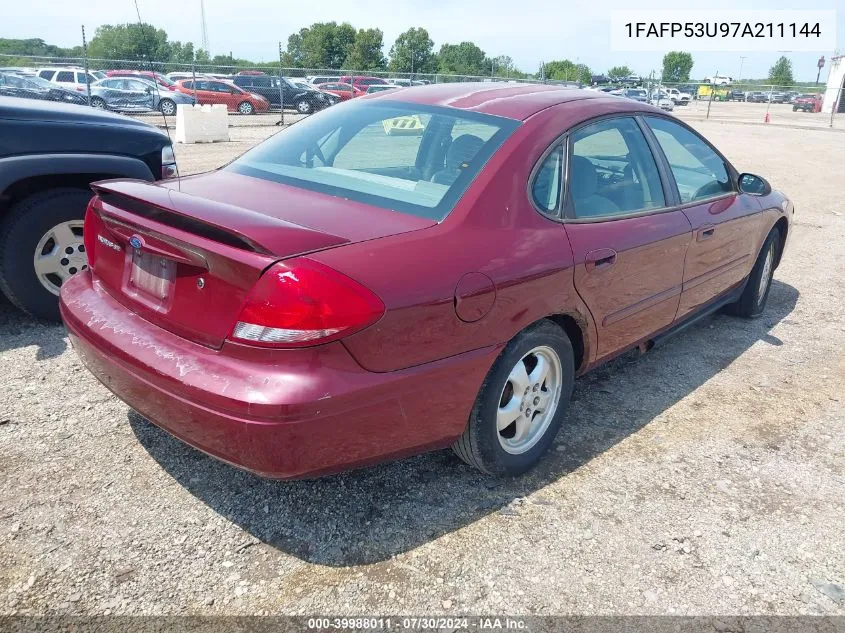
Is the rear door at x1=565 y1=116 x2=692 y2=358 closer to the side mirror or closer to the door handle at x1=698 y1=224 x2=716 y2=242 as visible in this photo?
the door handle at x1=698 y1=224 x2=716 y2=242

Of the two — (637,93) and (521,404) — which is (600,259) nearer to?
(521,404)

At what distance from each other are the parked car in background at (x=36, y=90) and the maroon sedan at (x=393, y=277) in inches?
712

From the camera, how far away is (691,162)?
4.05 meters

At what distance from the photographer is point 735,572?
2432 mm

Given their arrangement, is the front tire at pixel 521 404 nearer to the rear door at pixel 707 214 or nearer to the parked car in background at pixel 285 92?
the rear door at pixel 707 214

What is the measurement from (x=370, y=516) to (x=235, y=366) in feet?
2.89

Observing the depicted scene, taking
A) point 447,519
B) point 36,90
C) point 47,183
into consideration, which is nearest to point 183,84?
point 36,90

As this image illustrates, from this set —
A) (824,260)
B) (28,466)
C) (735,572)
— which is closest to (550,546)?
(735,572)

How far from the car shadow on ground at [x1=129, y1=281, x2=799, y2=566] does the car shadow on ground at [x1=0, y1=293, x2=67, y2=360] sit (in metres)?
1.07

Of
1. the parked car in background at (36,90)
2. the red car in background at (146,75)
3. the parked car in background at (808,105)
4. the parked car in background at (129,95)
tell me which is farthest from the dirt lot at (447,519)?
the parked car in background at (808,105)

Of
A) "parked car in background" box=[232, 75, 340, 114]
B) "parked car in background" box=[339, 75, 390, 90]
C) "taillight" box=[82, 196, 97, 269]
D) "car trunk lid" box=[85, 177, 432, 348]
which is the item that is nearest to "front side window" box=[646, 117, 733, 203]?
"car trunk lid" box=[85, 177, 432, 348]

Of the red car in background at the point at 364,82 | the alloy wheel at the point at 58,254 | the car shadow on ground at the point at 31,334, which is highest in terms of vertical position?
the red car in background at the point at 364,82

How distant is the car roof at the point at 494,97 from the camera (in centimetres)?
303

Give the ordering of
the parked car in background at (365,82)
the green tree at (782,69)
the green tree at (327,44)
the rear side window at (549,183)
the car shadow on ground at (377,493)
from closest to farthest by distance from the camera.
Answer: the car shadow on ground at (377,493) → the rear side window at (549,183) → the parked car in background at (365,82) → the green tree at (327,44) → the green tree at (782,69)
